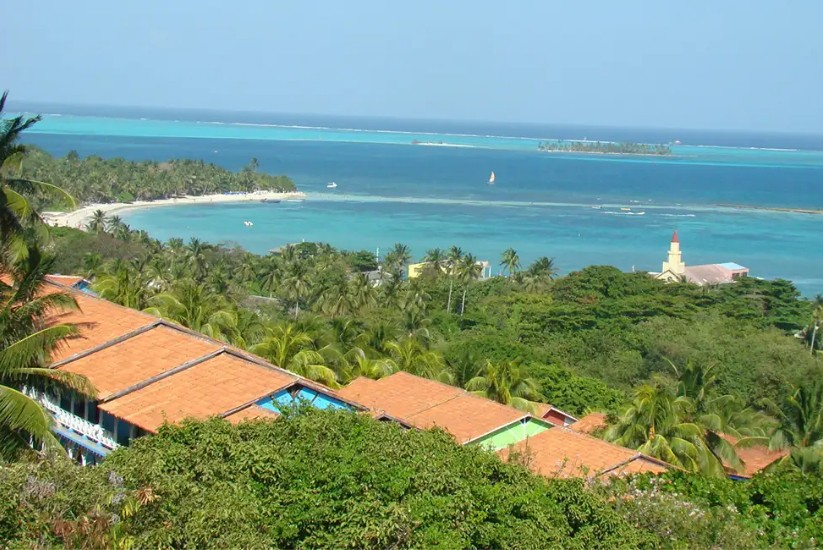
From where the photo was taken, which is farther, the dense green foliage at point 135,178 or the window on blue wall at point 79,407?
the dense green foliage at point 135,178

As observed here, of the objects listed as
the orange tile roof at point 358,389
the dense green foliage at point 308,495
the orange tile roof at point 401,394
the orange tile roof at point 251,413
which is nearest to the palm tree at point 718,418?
the orange tile roof at point 401,394

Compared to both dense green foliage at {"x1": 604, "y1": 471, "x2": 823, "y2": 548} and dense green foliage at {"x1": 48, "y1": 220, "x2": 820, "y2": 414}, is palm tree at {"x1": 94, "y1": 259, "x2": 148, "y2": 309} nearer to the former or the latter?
dense green foliage at {"x1": 48, "y1": 220, "x2": 820, "y2": 414}

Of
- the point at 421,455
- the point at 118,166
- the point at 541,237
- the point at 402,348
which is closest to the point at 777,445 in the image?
the point at 402,348

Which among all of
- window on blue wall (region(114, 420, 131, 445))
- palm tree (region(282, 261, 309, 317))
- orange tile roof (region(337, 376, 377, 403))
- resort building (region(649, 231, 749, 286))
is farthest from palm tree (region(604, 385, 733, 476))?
resort building (region(649, 231, 749, 286))

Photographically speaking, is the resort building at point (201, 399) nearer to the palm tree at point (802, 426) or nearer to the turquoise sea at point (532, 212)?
the palm tree at point (802, 426)

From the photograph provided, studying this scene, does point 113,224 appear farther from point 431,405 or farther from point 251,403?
point 251,403

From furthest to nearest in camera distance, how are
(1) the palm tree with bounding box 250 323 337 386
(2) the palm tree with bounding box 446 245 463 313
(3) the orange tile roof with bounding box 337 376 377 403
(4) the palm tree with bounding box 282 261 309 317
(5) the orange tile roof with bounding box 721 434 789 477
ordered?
(2) the palm tree with bounding box 446 245 463 313 < (4) the palm tree with bounding box 282 261 309 317 < (1) the palm tree with bounding box 250 323 337 386 < (5) the orange tile roof with bounding box 721 434 789 477 < (3) the orange tile roof with bounding box 337 376 377 403
